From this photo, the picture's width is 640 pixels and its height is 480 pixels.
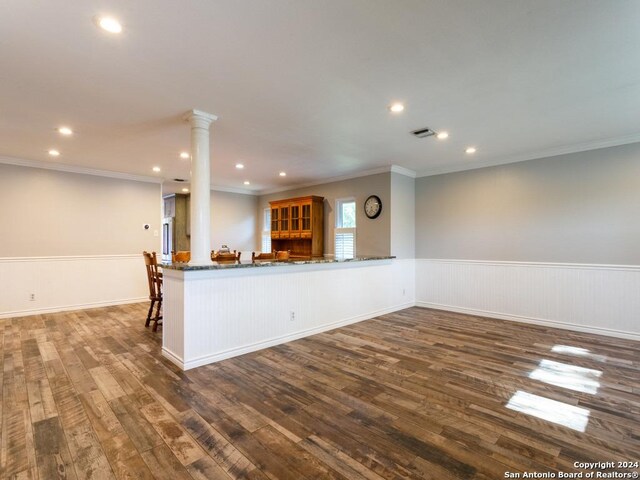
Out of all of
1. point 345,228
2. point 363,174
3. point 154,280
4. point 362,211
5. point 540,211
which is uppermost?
point 363,174

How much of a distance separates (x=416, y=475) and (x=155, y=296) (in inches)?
165

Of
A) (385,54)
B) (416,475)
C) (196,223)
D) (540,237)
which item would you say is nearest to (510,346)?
(540,237)

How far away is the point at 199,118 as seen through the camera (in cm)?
333

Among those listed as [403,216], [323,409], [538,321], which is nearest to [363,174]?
[403,216]

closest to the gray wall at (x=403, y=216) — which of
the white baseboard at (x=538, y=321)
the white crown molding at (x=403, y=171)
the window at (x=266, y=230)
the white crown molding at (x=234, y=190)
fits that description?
the white crown molding at (x=403, y=171)

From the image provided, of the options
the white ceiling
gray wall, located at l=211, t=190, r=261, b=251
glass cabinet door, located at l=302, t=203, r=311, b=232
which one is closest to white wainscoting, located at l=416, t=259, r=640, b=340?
the white ceiling

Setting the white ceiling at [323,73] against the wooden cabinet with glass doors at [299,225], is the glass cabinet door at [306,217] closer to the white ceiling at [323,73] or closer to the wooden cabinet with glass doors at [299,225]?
the wooden cabinet with glass doors at [299,225]

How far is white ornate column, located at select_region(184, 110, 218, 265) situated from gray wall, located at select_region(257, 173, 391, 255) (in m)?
3.26

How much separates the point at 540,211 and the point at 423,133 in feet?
7.80

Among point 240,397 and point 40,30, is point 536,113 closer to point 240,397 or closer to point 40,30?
point 240,397

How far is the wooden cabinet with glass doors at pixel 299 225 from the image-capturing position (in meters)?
6.68

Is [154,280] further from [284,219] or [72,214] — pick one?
[284,219]

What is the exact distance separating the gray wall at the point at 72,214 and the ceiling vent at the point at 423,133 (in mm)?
5374

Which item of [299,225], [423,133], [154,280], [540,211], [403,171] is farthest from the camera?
[299,225]
